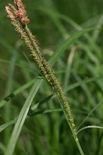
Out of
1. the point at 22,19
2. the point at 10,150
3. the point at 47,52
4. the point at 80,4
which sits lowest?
the point at 10,150

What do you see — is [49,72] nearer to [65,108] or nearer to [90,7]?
[65,108]

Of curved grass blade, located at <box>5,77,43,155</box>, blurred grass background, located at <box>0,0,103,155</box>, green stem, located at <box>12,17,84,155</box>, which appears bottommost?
curved grass blade, located at <box>5,77,43,155</box>

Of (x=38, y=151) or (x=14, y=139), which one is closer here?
(x=14, y=139)

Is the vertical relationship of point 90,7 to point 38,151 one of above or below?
above

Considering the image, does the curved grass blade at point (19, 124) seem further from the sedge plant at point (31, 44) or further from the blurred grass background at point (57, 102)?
the blurred grass background at point (57, 102)

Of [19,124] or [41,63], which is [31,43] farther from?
[19,124]

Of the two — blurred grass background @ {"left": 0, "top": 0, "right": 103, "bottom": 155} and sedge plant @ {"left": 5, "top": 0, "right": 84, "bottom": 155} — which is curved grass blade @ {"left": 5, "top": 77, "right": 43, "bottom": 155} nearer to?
sedge plant @ {"left": 5, "top": 0, "right": 84, "bottom": 155}

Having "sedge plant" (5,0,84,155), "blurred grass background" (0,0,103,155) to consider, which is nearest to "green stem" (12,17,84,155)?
"sedge plant" (5,0,84,155)

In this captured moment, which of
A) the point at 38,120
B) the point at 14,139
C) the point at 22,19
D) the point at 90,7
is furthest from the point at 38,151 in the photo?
the point at 90,7

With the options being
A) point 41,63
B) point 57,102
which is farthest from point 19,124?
point 57,102

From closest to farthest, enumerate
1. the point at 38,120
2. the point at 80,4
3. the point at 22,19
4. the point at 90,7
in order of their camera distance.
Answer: the point at 22,19 < the point at 38,120 < the point at 80,4 < the point at 90,7

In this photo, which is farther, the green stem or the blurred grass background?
the blurred grass background
